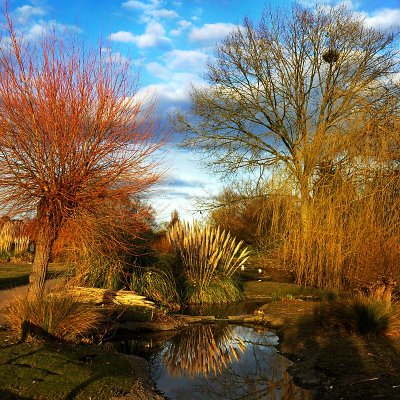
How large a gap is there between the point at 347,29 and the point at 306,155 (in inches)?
613

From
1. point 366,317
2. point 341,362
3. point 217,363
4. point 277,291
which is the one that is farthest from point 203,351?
point 277,291

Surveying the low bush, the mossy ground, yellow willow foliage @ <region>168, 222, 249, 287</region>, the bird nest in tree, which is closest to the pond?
the mossy ground

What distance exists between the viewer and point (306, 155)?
1077cm

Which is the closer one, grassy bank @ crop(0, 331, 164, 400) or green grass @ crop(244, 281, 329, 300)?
grassy bank @ crop(0, 331, 164, 400)

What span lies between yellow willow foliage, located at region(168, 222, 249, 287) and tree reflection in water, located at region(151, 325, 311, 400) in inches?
173

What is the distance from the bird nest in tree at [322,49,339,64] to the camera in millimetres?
22938

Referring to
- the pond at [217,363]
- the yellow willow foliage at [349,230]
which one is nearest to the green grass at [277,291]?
the yellow willow foliage at [349,230]

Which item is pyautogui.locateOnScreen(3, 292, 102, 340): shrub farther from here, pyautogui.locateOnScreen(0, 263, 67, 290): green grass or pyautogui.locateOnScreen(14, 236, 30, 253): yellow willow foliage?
pyautogui.locateOnScreen(14, 236, 30, 253): yellow willow foliage

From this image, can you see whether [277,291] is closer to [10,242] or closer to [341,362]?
[341,362]

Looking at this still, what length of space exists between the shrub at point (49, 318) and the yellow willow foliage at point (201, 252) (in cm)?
698

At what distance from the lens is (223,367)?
8188mm

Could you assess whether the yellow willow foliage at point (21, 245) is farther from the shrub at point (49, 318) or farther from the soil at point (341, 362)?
the soil at point (341, 362)

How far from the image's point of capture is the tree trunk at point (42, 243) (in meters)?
8.16

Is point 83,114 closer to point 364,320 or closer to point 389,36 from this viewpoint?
point 364,320
